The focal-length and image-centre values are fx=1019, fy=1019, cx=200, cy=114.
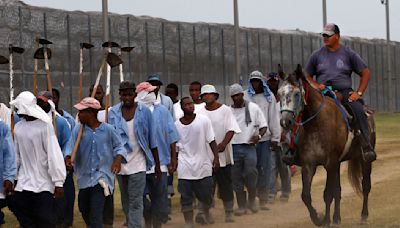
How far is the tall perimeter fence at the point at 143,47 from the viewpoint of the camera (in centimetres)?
2434

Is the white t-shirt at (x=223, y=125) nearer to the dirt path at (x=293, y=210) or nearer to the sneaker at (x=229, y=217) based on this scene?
the sneaker at (x=229, y=217)

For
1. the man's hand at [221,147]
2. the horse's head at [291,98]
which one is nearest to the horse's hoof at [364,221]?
the horse's head at [291,98]

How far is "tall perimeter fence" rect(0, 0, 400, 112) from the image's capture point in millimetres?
24344

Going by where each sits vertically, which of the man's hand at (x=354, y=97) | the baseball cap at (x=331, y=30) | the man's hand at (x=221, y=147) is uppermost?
the baseball cap at (x=331, y=30)

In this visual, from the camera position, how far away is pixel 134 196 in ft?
37.7

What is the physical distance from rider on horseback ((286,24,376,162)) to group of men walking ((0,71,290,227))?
1.62 m

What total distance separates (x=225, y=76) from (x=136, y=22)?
5.41 metres

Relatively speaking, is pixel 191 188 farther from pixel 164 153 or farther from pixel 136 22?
pixel 136 22

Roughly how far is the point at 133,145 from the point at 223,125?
2.80 m

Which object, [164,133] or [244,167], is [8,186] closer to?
[164,133]

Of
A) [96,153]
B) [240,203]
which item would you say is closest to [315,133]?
[240,203]

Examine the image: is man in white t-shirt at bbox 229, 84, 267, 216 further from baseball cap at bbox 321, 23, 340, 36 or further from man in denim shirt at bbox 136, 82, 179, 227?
man in denim shirt at bbox 136, 82, 179, 227

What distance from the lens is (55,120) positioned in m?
12.3

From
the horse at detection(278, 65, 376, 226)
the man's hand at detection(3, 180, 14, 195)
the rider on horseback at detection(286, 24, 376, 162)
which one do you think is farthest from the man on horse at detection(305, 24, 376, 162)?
the man's hand at detection(3, 180, 14, 195)
